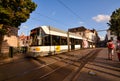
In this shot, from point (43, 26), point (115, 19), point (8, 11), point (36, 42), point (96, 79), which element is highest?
point (115, 19)

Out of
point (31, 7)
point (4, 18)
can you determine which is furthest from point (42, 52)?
point (31, 7)

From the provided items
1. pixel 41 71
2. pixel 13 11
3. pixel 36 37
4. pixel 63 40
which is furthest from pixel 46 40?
pixel 41 71

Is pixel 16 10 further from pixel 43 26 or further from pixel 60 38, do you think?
pixel 60 38

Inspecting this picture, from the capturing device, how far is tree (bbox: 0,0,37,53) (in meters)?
22.1

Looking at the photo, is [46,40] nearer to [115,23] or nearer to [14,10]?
[14,10]

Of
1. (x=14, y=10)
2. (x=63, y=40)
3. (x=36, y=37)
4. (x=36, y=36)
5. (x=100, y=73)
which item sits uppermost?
(x=14, y=10)

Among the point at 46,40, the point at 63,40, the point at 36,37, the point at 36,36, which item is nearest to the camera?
the point at 36,37

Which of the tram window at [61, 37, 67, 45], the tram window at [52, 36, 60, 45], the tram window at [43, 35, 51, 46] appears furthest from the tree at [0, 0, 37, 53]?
the tram window at [61, 37, 67, 45]

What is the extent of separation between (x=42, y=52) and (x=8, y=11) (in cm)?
609

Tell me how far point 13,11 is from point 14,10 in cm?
60

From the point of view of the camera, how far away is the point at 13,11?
2373 centimetres

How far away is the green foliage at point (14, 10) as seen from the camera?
22125mm

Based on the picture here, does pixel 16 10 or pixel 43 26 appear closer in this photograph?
pixel 43 26

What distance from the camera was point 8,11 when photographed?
22344mm
